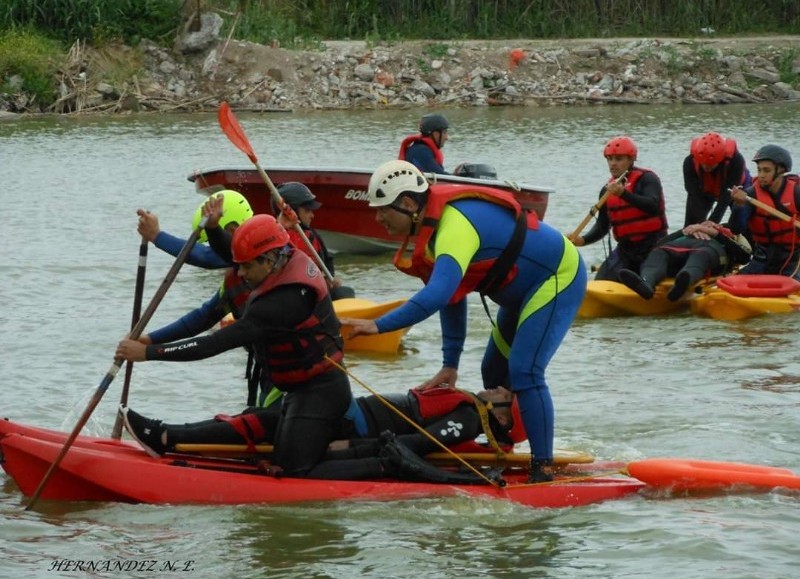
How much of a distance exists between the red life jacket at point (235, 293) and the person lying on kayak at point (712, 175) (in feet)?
19.3

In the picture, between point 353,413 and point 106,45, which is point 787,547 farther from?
point 106,45

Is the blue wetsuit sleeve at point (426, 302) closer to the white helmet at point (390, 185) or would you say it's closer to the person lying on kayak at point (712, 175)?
the white helmet at point (390, 185)

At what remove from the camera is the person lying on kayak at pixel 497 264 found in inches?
275

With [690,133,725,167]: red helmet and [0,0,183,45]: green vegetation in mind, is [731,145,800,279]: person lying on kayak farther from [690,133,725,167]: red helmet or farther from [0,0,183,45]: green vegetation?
[0,0,183,45]: green vegetation

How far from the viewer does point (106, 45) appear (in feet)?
110

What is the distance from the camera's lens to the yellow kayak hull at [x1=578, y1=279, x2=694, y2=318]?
12.5 m

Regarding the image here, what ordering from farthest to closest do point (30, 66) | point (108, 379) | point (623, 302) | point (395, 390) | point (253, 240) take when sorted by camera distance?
point (30, 66), point (623, 302), point (395, 390), point (108, 379), point (253, 240)

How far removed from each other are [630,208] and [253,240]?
6.12 m

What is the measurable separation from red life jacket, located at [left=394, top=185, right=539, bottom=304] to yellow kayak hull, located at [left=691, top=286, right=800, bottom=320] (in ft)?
16.8

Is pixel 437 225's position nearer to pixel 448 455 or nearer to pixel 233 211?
pixel 448 455

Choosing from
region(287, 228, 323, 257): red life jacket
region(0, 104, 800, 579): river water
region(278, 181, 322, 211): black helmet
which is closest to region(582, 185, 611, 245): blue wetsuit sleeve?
region(0, 104, 800, 579): river water

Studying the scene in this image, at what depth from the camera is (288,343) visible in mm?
7012

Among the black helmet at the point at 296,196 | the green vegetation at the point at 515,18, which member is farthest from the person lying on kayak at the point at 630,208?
the green vegetation at the point at 515,18

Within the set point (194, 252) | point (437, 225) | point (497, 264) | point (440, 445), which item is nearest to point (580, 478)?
point (440, 445)
